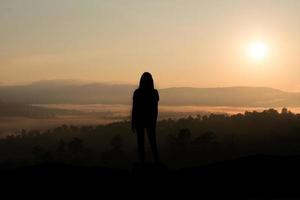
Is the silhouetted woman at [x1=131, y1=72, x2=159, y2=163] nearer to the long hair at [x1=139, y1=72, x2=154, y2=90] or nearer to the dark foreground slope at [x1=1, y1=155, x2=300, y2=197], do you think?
the long hair at [x1=139, y1=72, x2=154, y2=90]

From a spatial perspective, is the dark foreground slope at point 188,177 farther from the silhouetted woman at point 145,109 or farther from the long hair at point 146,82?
the long hair at point 146,82

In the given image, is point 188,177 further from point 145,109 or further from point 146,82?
point 146,82

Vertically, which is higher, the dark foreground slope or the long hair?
the long hair

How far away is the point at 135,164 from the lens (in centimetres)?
2427

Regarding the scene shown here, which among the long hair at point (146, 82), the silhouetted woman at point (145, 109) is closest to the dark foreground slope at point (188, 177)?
the silhouetted woman at point (145, 109)

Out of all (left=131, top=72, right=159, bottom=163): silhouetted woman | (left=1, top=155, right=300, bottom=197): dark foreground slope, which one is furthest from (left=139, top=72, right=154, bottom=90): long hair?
(left=1, top=155, right=300, bottom=197): dark foreground slope

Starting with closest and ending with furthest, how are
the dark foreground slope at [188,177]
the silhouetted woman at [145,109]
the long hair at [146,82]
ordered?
the dark foreground slope at [188,177] < the long hair at [146,82] < the silhouetted woman at [145,109]

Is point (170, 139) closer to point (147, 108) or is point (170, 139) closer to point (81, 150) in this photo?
point (81, 150)

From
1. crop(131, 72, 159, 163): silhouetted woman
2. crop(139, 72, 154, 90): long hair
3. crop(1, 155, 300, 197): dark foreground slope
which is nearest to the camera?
crop(1, 155, 300, 197): dark foreground slope

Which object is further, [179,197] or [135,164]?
[135,164]

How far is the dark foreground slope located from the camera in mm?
23562

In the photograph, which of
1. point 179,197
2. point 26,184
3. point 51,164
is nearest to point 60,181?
point 26,184

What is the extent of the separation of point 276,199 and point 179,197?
363 centimetres

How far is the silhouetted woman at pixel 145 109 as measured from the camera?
23969 mm
